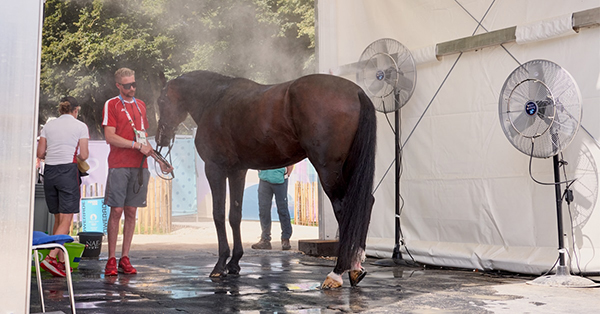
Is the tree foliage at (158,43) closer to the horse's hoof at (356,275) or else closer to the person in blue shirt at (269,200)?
the person in blue shirt at (269,200)

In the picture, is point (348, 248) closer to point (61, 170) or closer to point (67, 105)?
point (61, 170)

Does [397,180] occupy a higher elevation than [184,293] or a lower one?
higher

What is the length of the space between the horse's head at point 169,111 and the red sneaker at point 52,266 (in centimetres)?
157

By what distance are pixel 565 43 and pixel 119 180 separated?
162 inches

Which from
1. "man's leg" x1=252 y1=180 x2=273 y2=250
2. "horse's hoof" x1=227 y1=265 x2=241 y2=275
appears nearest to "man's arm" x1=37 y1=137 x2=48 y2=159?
"horse's hoof" x1=227 y1=265 x2=241 y2=275

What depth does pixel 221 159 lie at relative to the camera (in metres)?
5.12

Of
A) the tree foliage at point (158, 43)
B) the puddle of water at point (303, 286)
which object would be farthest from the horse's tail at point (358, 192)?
the tree foliage at point (158, 43)

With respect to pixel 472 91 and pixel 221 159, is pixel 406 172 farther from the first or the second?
pixel 221 159

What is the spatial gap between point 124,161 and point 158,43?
14377 mm

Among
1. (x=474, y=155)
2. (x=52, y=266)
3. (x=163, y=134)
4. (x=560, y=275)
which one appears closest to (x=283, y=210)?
(x=163, y=134)

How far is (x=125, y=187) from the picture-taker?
16.6ft

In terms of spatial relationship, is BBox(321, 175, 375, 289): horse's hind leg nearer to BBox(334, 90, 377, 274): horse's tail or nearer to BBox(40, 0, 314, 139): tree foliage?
BBox(334, 90, 377, 274): horse's tail

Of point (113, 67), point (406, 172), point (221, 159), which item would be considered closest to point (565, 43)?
point (406, 172)

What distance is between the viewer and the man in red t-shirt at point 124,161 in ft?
16.5
